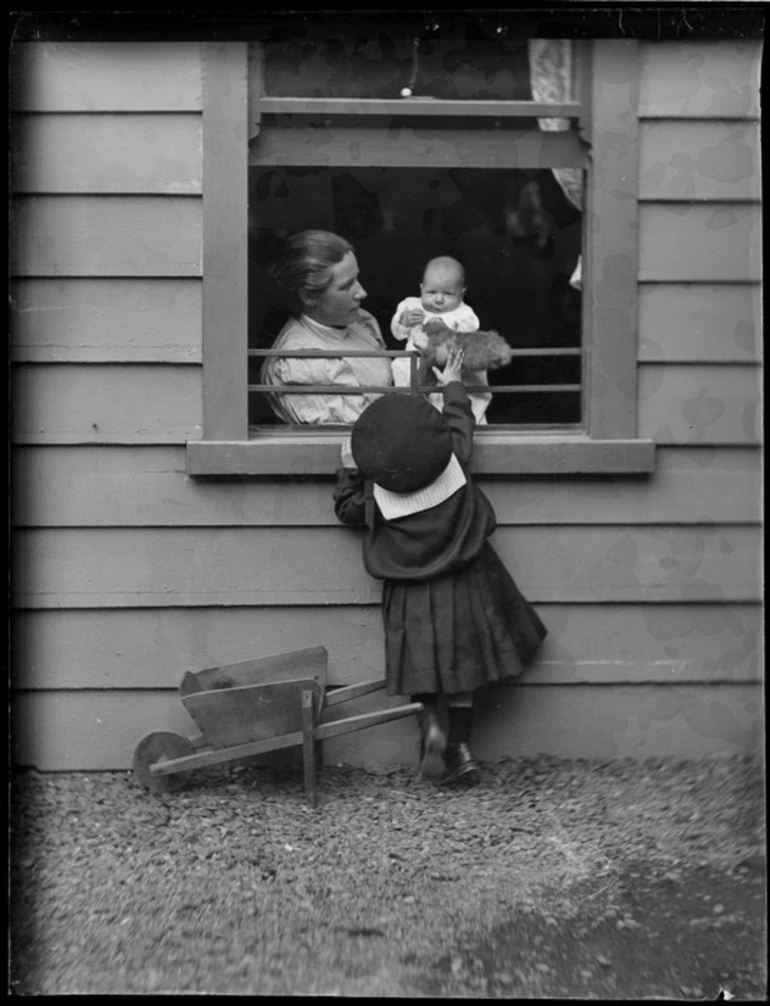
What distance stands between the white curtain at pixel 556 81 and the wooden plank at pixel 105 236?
0.91 metres

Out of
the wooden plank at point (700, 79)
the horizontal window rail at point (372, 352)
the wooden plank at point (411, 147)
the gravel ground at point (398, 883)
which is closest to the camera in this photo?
the gravel ground at point (398, 883)

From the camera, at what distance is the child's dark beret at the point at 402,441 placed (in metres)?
3.18

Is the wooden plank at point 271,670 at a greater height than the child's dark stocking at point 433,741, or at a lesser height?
greater

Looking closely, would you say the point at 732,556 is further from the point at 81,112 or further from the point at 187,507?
the point at 81,112

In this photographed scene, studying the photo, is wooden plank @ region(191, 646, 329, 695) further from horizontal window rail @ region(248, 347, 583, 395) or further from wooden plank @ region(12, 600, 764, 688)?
horizontal window rail @ region(248, 347, 583, 395)

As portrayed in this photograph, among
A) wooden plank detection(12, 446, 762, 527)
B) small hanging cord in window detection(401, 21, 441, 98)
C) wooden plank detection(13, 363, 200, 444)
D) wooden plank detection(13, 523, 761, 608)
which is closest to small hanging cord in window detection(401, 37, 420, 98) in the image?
small hanging cord in window detection(401, 21, 441, 98)

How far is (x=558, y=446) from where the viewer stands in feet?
10.9

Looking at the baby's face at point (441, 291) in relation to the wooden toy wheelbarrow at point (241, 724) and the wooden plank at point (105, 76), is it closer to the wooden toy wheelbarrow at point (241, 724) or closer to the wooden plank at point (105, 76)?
the wooden plank at point (105, 76)

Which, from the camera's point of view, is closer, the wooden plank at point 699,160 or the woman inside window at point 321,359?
the wooden plank at point 699,160

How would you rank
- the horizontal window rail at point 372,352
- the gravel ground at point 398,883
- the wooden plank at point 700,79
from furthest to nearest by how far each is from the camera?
the horizontal window rail at point 372,352 < the wooden plank at point 700,79 < the gravel ground at point 398,883

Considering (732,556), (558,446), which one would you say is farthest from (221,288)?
(732,556)

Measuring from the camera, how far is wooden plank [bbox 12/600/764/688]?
328 centimetres

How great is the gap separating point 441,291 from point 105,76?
1.01 m

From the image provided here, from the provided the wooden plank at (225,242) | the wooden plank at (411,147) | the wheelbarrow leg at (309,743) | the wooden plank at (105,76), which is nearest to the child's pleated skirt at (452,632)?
the wheelbarrow leg at (309,743)
